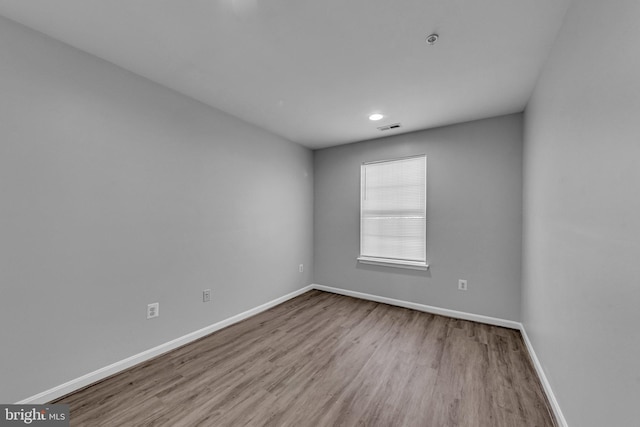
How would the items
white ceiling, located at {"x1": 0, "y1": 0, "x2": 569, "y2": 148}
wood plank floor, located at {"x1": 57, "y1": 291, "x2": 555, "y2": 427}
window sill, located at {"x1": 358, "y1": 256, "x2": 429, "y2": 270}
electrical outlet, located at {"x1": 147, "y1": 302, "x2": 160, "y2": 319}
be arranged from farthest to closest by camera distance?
window sill, located at {"x1": 358, "y1": 256, "x2": 429, "y2": 270}, electrical outlet, located at {"x1": 147, "y1": 302, "x2": 160, "y2": 319}, wood plank floor, located at {"x1": 57, "y1": 291, "x2": 555, "y2": 427}, white ceiling, located at {"x1": 0, "y1": 0, "x2": 569, "y2": 148}

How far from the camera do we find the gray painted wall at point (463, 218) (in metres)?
2.89

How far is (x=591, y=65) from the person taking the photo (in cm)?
116

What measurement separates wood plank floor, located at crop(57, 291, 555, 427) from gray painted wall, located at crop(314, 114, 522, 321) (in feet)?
1.64

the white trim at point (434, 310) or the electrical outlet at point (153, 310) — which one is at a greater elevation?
the electrical outlet at point (153, 310)

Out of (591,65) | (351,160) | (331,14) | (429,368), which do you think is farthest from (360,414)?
(351,160)

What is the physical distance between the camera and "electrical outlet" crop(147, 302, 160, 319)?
222 centimetres

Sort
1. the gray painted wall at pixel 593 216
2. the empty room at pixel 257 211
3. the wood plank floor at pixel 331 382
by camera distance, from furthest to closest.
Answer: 1. the wood plank floor at pixel 331 382
2. the empty room at pixel 257 211
3. the gray painted wall at pixel 593 216

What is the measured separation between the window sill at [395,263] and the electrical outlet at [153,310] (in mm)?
2662

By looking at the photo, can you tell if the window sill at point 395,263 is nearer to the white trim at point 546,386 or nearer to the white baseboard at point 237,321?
the white baseboard at point 237,321

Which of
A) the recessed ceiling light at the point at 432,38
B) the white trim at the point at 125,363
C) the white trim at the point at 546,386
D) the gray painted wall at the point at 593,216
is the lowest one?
the white trim at the point at 125,363

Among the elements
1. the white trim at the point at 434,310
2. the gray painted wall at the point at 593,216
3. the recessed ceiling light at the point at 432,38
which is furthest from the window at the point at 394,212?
the recessed ceiling light at the point at 432,38

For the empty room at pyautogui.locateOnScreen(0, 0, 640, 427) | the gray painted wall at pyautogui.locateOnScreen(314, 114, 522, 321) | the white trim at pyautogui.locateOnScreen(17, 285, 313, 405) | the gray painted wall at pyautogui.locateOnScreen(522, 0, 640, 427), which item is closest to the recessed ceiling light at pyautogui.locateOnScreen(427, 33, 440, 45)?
the empty room at pyautogui.locateOnScreen(0, 0, 640, 427)
